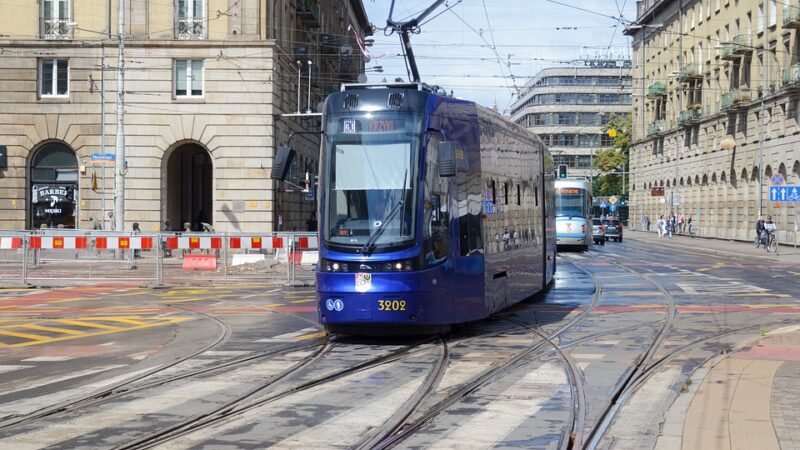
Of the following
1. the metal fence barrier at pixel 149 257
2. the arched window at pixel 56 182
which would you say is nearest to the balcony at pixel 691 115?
the arched window at pixel 56 182

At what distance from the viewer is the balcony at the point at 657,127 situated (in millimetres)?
86438

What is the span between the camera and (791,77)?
54.8m

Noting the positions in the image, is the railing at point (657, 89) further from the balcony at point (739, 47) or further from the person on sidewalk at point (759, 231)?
the person on sidewalk at point (759, 231)

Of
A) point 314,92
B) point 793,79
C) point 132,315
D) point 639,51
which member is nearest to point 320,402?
point 132,315

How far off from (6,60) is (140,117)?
5.51m

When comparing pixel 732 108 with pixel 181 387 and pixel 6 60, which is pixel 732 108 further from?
pixel 181 387

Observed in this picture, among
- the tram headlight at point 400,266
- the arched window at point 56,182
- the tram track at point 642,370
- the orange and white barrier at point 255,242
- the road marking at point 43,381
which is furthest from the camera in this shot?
the arched window at point 56,182

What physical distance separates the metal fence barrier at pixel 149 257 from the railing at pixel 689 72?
5200 cm

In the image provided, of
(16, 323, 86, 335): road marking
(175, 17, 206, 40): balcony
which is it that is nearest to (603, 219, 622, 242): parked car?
(175, 17, 206, 40): balcony

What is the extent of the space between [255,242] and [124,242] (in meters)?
3.38

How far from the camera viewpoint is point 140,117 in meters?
41.2

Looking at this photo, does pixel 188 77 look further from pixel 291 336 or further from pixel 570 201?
pixel 291 336

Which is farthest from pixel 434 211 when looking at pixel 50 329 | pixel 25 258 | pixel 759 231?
pixel 759 231

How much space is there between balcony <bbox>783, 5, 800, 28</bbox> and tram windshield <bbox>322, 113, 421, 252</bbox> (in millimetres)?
45896
